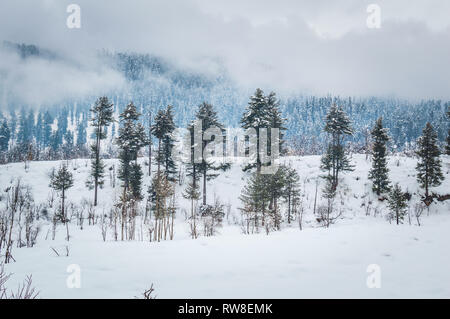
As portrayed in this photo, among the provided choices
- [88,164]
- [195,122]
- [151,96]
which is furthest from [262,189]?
[151,96]

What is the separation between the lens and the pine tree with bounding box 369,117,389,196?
2708 cm

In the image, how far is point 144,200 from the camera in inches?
1141

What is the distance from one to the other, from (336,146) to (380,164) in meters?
5.77

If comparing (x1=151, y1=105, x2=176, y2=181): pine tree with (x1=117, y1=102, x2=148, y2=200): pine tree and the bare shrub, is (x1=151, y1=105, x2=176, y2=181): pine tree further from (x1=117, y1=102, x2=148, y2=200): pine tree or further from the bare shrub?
the bare shrub

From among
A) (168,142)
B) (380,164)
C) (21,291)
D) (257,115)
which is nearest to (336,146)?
(380,164)

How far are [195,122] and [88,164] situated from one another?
23629 millimetres

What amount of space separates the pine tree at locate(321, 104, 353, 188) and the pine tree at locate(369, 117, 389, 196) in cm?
306

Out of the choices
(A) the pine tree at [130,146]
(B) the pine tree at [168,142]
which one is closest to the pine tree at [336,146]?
(B) the pine tree at [168,142]

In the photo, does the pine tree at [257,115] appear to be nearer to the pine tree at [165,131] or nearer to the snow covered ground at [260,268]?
the pine tree at [165,131]

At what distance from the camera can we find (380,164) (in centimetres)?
2723

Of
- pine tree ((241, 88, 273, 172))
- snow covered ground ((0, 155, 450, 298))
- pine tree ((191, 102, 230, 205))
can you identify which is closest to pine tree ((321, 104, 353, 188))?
pine tree ((241, 88, 273, 172))

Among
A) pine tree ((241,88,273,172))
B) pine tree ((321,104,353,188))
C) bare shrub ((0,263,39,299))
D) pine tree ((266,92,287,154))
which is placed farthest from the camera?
pine tree ((321,104,353,188))

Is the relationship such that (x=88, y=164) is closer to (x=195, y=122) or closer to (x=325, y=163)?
(x=195, y=122)

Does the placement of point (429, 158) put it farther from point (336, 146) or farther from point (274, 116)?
point (274, 116)
